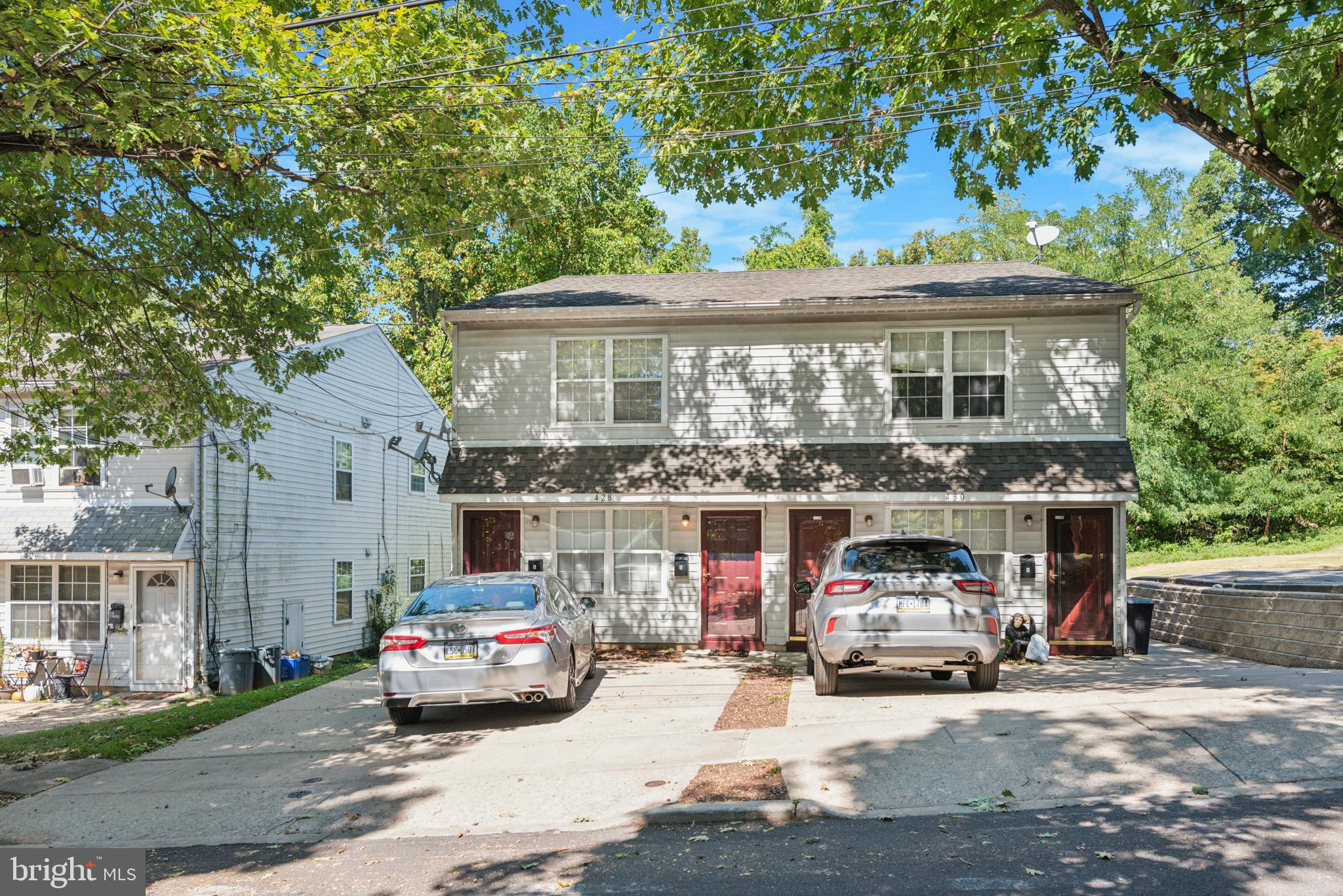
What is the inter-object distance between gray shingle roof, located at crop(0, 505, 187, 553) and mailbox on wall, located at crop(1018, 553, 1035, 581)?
14.9 m

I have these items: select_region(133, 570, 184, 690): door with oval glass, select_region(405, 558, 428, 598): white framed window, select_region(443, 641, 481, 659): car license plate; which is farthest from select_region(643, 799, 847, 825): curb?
select_region(405, 558, 428, 598): white framed window

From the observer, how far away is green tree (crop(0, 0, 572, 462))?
325 inches

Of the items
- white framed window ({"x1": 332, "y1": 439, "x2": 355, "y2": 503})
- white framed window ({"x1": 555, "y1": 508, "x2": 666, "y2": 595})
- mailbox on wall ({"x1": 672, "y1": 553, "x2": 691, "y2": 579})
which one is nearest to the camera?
mailbox on wall ({"x1": 672, "y1": 553, "x2": 691, "y2": 579})

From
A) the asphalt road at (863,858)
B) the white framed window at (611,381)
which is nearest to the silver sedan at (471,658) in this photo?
the asphalt road at (863,858)

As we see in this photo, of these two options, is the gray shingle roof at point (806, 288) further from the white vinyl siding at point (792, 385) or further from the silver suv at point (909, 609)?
the silver suv at point (909, 609)

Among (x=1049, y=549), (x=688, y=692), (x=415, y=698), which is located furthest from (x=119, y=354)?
(x=1049, y=549)

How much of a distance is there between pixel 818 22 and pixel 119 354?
9463 millimetres

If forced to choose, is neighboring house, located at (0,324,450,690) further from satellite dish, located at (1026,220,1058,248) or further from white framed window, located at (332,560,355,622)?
satellite dish, located at (1026,220,1058,248)

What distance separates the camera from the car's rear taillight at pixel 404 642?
31.3 feet

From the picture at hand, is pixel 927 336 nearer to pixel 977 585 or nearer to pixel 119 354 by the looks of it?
pixel 977 585

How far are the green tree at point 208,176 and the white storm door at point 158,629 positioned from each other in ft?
21.1

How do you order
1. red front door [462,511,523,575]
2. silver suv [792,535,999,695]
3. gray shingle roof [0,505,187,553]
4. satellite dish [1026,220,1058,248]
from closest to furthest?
1. silver suv [792,535,999,695]
2. red front door [462,511,523,575]
3. gray shingle roof [0,505,187,553]
4. satellite dish [1026,220,1058,248]

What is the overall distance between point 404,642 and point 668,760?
3.07m

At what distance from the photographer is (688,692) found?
11812mm
